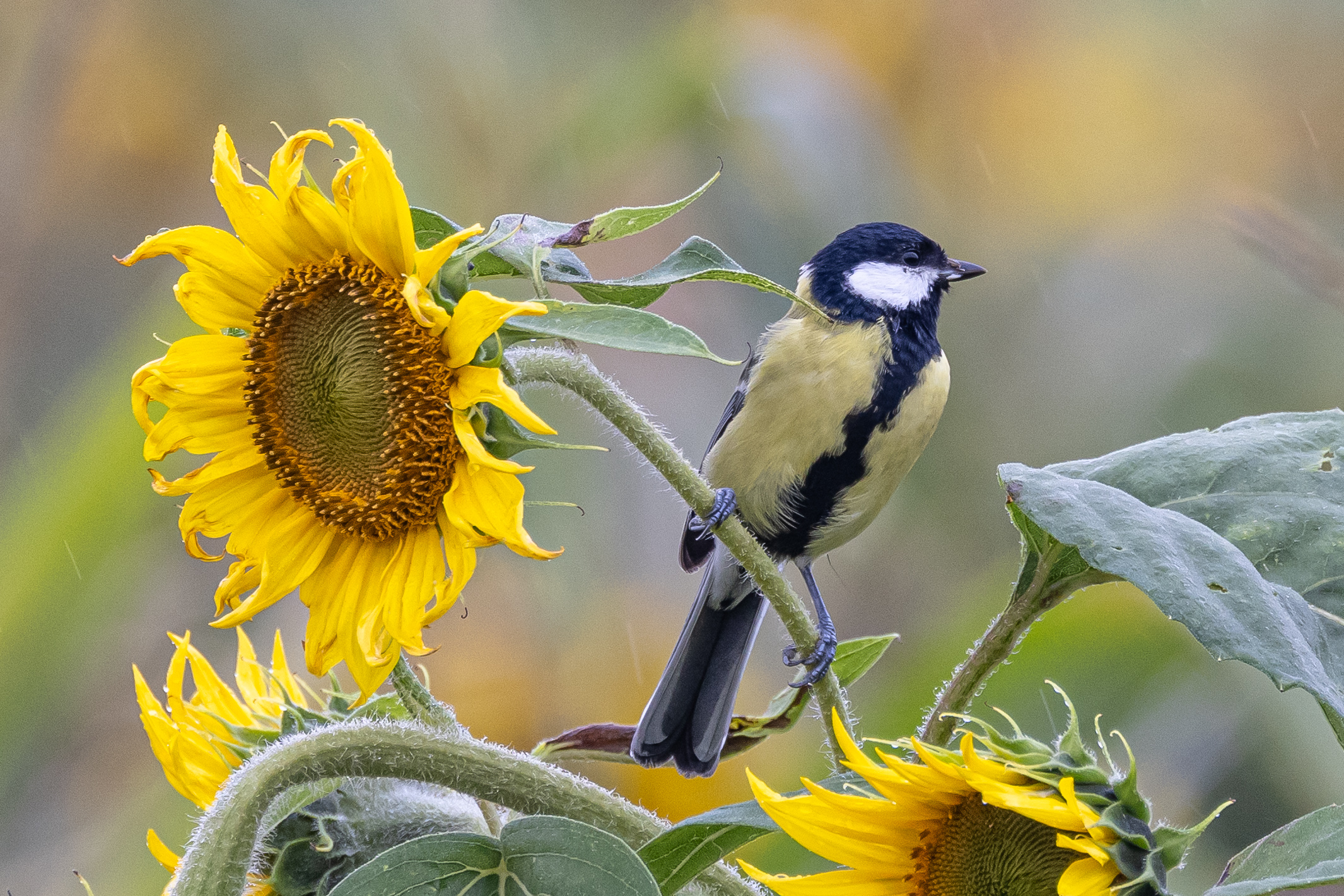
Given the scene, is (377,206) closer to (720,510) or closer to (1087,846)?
(720,510)

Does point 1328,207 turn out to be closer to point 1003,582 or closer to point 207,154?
point 1003,582

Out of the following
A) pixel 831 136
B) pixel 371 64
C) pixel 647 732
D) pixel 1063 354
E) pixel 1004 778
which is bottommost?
pixel 1063 354

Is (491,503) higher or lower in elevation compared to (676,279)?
lower

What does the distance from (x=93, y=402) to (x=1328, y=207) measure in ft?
10.9

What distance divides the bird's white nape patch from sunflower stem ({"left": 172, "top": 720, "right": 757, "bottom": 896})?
92 cm

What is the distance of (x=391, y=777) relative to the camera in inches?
29.4

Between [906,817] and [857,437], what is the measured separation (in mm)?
705

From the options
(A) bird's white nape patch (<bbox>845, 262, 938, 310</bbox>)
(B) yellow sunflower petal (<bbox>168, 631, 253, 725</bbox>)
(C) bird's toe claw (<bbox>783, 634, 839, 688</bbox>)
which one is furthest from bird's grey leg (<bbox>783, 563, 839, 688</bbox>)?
(A) bird's white nape patch (<bbox>845, 262, 938, 310</bbox>)

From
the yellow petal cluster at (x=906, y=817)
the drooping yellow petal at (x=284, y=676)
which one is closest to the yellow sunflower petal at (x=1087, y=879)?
the yellow petal cluster at (x=906, y=817)

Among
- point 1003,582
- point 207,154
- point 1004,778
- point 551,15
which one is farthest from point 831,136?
point 1004,778

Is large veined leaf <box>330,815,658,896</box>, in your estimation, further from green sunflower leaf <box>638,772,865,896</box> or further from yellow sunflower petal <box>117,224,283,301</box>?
yellow sunflower petal <box>117,224,283,301</box>

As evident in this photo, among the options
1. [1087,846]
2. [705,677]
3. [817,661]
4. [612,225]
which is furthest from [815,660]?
[705,677]

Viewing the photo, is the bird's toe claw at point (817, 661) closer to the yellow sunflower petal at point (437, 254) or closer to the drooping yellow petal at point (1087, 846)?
the drooping yellow petal at point (1087, 846)

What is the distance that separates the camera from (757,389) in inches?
A: 61.5
